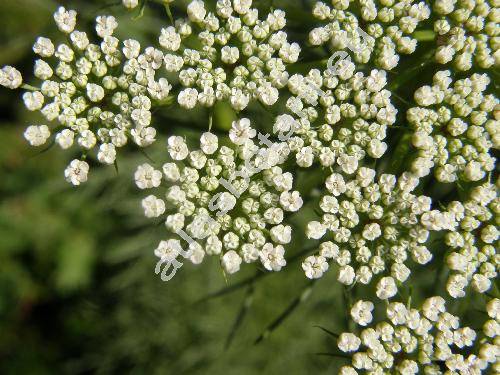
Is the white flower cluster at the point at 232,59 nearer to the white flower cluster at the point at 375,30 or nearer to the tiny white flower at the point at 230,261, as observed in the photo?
the white flower cluster at the point at 375,30

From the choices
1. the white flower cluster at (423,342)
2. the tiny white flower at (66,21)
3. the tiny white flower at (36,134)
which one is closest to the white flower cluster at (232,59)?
the tiny white flower at (66,21)

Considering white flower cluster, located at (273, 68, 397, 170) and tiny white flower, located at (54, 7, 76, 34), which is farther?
tiny white flower, located at (54, 7, 76, 34)

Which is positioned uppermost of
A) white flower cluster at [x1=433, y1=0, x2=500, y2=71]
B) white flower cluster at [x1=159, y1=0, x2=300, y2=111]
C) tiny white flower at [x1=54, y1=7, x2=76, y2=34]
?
white flower cluster at [x1=433, y1=0, x2=500, y2=71]

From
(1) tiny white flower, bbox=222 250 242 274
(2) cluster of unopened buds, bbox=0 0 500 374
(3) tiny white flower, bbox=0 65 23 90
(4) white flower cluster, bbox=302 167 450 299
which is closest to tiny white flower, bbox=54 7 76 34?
(2) cluster of unopened buds, bbox=0 0 500 374

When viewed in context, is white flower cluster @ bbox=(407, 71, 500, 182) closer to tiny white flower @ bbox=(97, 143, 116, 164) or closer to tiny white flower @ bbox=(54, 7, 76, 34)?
tiny white flower @ bbox=(97, 143, 116, 164)

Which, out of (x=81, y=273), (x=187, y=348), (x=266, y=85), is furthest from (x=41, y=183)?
(x=266, y=85)

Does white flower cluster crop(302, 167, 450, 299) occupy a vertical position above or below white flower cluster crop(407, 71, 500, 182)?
below

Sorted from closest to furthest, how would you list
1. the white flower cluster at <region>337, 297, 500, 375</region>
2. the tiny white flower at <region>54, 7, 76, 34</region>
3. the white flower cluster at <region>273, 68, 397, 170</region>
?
the white flower cluster at <region>337, 297, 500, 375</region> → the white flower cluster at <region>273, 68, 397, 170</region> → the tiny white flower at <region>54, 7, 76, 34</region>

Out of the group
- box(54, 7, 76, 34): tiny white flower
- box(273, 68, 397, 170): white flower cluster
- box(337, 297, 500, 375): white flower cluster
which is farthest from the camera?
box(54, 7, 76, 34): tiny white flower
